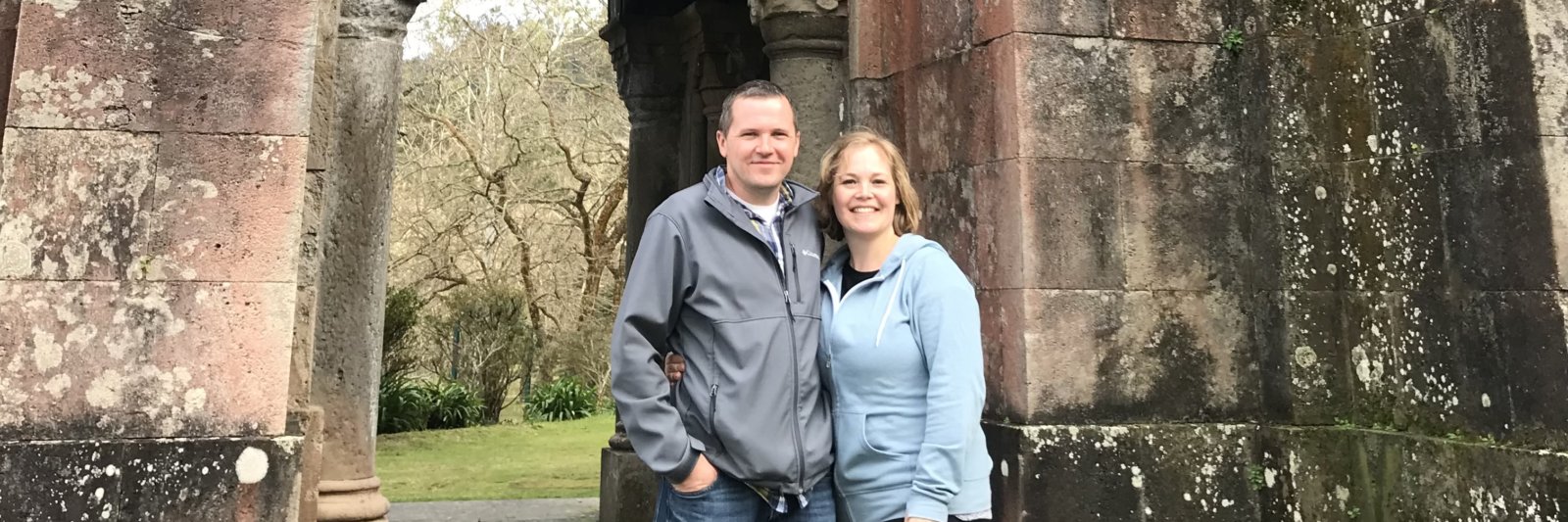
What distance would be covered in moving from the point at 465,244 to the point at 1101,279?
16846mm

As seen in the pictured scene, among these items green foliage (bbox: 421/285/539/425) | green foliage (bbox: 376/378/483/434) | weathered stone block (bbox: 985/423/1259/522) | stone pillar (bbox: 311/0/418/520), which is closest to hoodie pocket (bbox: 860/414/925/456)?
weathered stone block (bbox: 985/423/1259/522)

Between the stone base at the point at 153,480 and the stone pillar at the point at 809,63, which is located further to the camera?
the stone pillar at the point at 809,63

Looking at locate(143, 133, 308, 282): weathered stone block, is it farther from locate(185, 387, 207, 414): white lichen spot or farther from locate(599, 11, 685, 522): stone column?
locate(599, 11, 685, 522): stone column

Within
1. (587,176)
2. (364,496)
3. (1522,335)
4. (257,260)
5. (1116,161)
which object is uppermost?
(587,176)

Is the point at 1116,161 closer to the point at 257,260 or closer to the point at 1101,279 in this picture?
the point at 1101,279

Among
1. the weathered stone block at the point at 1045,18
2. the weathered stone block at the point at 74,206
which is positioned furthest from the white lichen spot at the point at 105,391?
the weathered stone block at the point at 1045,18

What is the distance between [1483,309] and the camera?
3213 mm

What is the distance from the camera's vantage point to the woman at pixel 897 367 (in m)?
2.17

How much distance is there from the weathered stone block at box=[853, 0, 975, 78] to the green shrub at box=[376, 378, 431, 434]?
11043mm

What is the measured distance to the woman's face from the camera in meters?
2.36

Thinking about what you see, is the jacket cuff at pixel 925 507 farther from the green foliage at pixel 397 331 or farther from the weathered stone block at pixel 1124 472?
the green foliage at pixel 397 331

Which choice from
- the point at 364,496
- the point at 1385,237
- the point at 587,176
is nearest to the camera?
the point at 1385,237

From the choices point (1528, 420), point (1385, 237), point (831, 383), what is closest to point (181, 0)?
point (831, 383)

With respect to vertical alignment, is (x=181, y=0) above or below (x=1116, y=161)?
above
